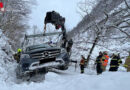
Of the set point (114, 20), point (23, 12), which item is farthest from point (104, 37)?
point (23, 12)

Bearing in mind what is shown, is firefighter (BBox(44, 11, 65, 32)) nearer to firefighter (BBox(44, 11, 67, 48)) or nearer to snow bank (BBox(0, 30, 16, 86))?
firefighter (BBox(44, 11, 67, 48))

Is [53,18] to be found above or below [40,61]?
above

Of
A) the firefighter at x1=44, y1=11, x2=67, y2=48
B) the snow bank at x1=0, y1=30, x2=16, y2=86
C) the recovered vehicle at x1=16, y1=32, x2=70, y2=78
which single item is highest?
the firefighter at x1=44, y1=11, x2=67, y2=48

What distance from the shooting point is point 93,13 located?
13.6 meters

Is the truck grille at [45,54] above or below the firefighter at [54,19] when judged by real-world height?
below

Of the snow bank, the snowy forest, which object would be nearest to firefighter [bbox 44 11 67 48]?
the snowy forest

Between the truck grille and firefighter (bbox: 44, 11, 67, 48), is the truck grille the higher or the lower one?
the lower one

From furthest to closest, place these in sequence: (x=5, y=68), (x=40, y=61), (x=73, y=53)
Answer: (x=73, y=53)
(x=5, y=68)
(x=40, y=61)

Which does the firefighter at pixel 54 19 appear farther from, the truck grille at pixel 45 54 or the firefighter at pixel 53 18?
the truck grille at pixel 45 54

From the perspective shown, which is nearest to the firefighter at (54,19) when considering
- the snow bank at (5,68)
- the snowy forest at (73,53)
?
the snowy forest at (73,53)

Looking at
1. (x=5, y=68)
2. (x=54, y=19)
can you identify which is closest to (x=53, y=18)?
(x=54, y=19)

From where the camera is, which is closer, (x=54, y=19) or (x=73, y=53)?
(x=54, y=19)

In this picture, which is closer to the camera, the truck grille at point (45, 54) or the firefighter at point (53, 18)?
the truck grille at point (45, 54)

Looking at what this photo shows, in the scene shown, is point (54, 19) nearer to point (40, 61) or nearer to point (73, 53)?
point (40, 61)
